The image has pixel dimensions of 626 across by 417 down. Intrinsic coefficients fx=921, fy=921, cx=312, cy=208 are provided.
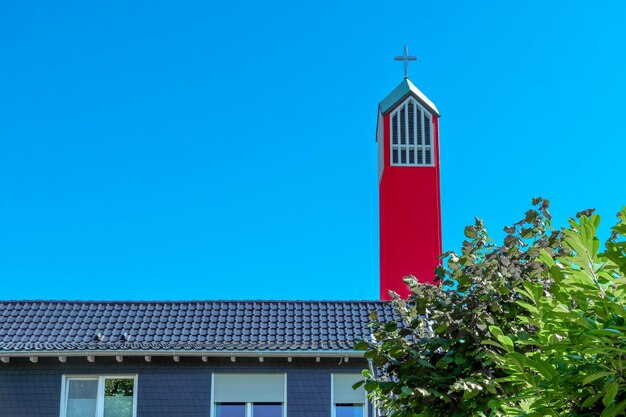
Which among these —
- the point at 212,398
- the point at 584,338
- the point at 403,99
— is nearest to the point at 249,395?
the point at 212,398

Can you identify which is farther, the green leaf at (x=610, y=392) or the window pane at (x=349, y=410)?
the window pane at (x=349, y=410)

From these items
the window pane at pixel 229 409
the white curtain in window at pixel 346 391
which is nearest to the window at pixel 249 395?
the window pane at pixel 229 409

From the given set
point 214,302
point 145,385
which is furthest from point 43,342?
point 214,302

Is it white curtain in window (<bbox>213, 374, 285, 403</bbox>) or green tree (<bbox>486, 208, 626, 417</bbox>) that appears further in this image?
white curtain in window (<bbox>213, 374, 285, 403</bbox>)

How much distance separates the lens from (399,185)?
30.0m

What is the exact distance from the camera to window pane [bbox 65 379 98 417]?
17.3 m

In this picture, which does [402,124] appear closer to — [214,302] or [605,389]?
[214,302]

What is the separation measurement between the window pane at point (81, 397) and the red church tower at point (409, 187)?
1280 centimetres

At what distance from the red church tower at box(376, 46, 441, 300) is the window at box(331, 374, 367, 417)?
1094 cm

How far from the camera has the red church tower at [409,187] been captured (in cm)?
2912

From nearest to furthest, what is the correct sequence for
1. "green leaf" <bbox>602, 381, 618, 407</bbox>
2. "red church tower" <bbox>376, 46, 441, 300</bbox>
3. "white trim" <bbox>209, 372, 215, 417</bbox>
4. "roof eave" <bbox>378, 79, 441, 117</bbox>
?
"green leaf" <bbox>602, 381, 618, 407</bbox>, "white trim" <bbox>209, 372, 215, 417</bbox>, "red church tower" <bbox>376, 46, 441, 300</bbox>, "roof eave" <bbox>378, 79, 441, 117</bbox>

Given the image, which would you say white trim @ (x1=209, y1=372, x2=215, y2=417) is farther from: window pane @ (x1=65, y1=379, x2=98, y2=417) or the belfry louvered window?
the belfry louvered window

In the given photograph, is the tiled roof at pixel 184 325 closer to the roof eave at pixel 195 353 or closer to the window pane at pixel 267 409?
the roof eave at pixel 195 353

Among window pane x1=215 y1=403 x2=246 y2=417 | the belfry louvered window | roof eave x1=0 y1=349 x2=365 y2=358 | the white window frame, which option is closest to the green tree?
roof eave x1=0 y1=349 x2=365 y2=358
